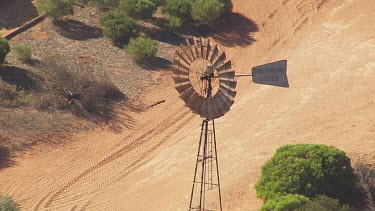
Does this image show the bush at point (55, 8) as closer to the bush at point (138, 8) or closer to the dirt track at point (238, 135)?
the bush at point (138, 8)

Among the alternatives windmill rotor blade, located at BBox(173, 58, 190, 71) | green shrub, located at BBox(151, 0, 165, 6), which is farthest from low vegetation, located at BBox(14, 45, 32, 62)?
windmill rotor blade, located at BBox(173, 58, 190, 71)

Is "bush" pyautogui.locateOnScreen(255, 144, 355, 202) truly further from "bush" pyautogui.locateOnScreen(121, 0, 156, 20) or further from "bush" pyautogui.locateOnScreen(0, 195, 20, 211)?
"bush" pyautogui.locateOnScreen(121, 0, 156, 20)

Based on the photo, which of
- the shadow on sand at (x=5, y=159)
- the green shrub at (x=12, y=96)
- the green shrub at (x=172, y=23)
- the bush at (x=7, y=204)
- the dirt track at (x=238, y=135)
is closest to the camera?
the bush at (x=7, y=204)

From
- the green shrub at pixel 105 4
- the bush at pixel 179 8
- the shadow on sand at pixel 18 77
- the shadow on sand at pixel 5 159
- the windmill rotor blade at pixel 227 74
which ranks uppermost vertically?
the bush at pixel 179 8

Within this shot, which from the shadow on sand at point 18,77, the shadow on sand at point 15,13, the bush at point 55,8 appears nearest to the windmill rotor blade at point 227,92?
the shadow on sand at point 18,77

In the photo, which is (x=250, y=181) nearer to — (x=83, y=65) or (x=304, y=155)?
(x=304, y=155)

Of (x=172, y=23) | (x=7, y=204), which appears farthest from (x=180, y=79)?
(x=172, y=23)
